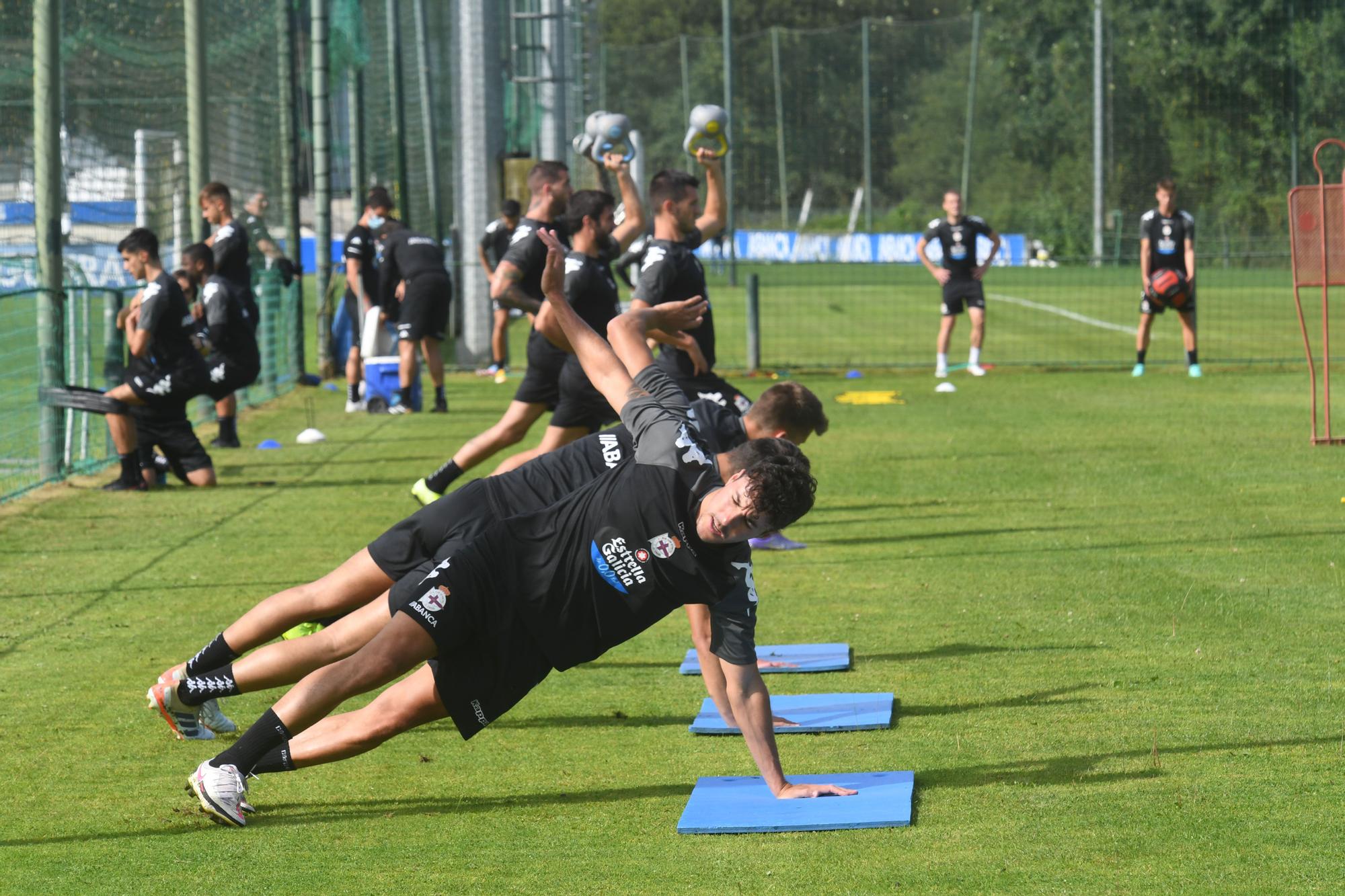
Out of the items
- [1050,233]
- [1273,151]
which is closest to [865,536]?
[1273,151]

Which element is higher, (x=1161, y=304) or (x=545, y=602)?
(x=1161, y=304)

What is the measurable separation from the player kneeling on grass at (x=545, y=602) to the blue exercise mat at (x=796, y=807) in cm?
15

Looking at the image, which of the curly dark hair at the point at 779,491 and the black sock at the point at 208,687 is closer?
the curly dark hair at the point at 779,491

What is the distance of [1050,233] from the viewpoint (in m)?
42.7

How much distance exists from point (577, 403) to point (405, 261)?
7.66 m

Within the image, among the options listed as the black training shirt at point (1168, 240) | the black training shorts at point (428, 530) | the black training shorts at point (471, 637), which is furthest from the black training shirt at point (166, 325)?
the black training shirt at point (1168, 240)

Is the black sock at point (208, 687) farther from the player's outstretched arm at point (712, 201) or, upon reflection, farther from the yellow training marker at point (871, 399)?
the yellow training marker at point (871, 399)

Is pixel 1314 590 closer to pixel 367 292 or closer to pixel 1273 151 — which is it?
pixel 367 292

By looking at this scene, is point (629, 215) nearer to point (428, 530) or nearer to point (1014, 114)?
point (428, 530)

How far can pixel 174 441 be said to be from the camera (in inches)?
480

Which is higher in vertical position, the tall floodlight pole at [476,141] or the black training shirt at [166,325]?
the tall floodlight pole at [476,141]

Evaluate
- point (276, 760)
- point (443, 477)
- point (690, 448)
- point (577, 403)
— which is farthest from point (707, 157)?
point (276, 760)

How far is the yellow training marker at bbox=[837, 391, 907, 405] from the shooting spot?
680 inches

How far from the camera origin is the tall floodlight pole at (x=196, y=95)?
1602 cm
